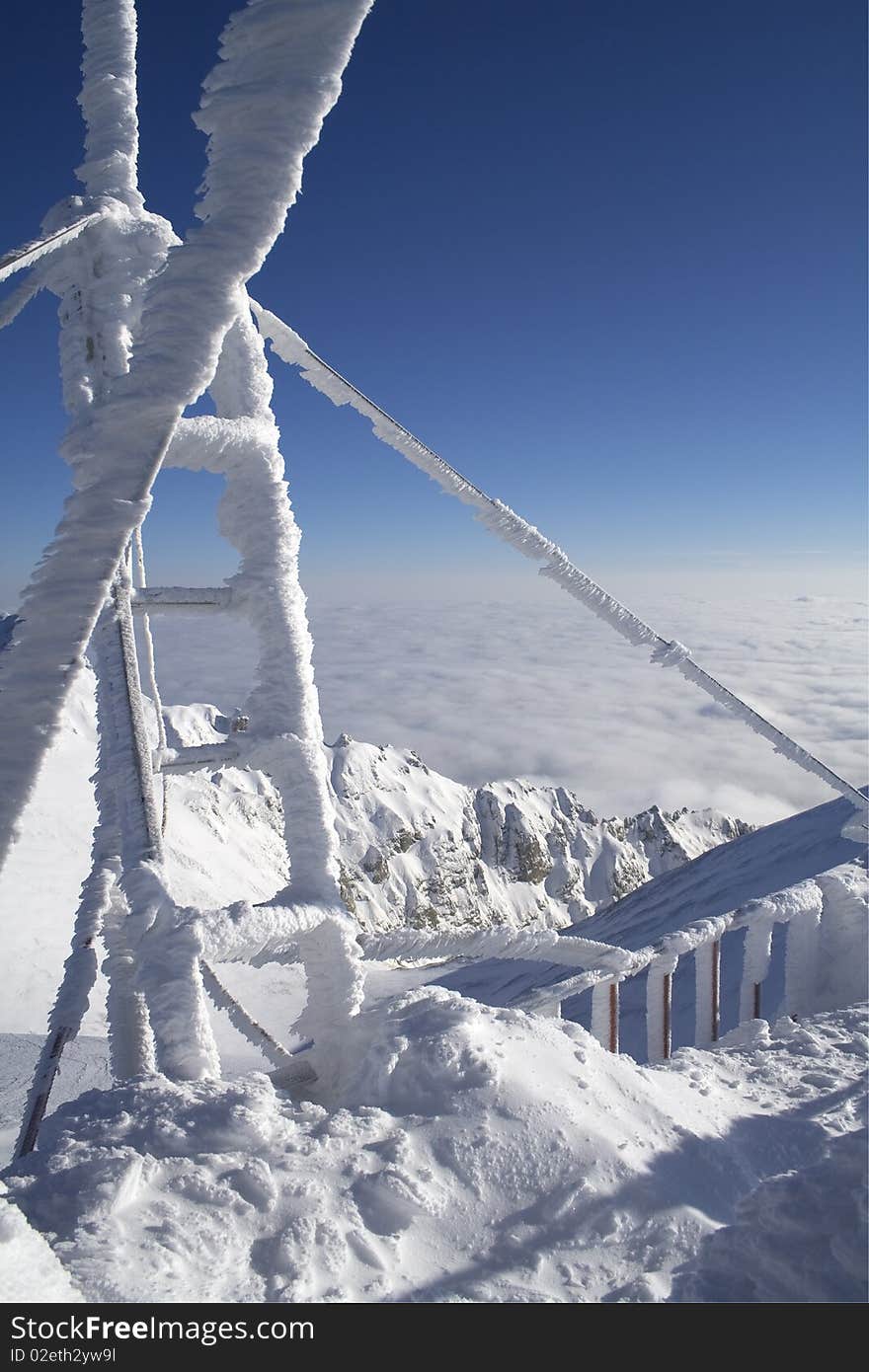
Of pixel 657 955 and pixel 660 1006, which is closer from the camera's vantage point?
pixel 657 955

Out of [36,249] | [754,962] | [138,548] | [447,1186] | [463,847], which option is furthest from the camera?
[463,847]

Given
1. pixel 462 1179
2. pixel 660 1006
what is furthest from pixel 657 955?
pixel 462 1179

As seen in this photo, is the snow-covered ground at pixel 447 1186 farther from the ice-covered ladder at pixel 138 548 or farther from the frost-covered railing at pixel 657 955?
the ice-covered ladder at pixel 138 548

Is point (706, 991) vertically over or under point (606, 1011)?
under

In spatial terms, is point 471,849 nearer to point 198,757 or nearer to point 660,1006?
point 660,1006

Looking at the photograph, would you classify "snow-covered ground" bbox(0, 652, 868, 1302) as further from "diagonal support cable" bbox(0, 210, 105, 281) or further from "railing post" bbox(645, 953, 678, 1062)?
"diagonal support cable" bbox(0, 210, 105, 281)

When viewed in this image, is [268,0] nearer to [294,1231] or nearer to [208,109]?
[208,109]

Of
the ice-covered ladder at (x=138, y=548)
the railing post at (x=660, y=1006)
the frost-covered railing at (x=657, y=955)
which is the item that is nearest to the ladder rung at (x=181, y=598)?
the ice-covered ladder at (x=138, y=548)

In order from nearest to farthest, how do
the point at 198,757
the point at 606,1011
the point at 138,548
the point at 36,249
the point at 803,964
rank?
the point at 36,249, the point at 198,757, the point at 138,548, the point at 606,1011, the point at 803,964
